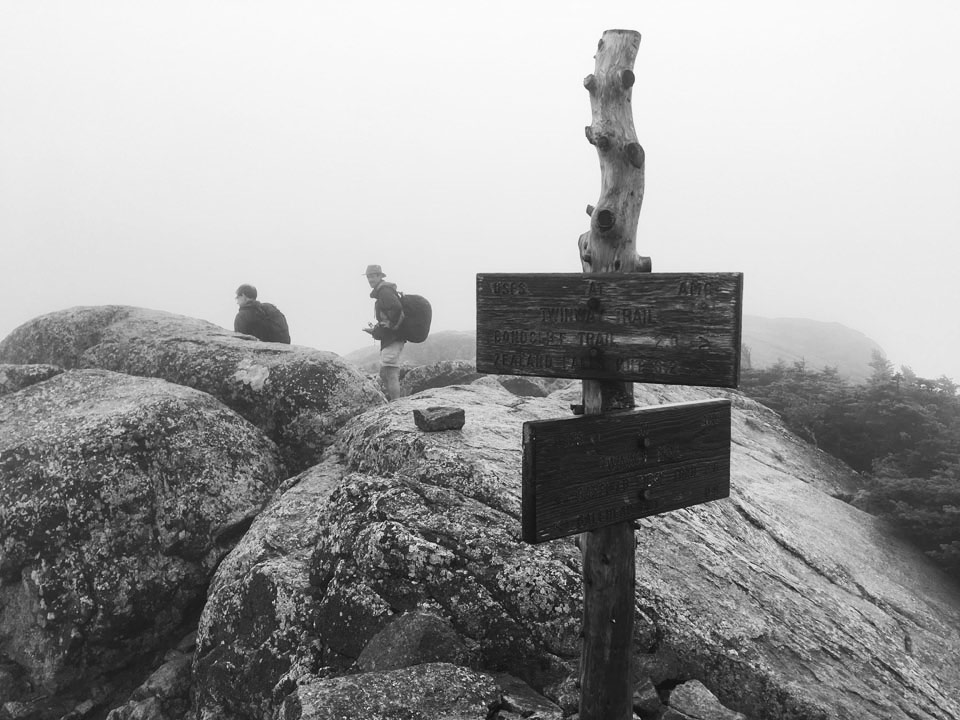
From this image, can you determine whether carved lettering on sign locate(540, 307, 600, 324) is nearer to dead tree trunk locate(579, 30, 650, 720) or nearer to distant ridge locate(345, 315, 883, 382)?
dead tree trunk locate(579, 30, 650, 720)

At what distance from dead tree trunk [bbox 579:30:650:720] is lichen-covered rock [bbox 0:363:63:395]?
12.7 meters

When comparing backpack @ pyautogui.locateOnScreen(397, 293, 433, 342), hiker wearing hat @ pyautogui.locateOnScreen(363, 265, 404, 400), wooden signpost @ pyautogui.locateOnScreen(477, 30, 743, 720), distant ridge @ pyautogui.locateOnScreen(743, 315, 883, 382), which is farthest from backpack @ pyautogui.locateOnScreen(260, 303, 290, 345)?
distant ridge @ pyautogui.locateOnScreen(743, 315, 883, 382)

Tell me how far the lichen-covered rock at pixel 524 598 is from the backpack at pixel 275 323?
8798 millimetres

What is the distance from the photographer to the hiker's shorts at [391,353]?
18605 mm

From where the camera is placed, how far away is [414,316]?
60.0ft

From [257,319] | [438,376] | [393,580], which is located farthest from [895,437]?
[257,319]

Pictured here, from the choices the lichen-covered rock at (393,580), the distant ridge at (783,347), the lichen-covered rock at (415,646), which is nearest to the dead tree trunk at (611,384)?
the lichen-covered rock at (393,580)

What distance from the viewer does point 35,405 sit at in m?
13.1

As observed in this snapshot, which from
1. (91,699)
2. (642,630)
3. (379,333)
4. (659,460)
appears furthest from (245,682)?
(379,333)

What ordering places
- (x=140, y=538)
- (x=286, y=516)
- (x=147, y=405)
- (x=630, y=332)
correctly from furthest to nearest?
(x=147, y=405)
(x=140, y=538)
(x=286, y=516)
(x=630, y=332)

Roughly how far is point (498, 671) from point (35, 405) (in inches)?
412

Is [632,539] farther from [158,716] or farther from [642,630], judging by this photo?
[158,716]

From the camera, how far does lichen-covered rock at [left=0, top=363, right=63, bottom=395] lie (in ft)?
46.9

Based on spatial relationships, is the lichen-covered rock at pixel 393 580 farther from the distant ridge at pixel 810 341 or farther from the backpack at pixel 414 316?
the distant ridge at pixel 810 341
